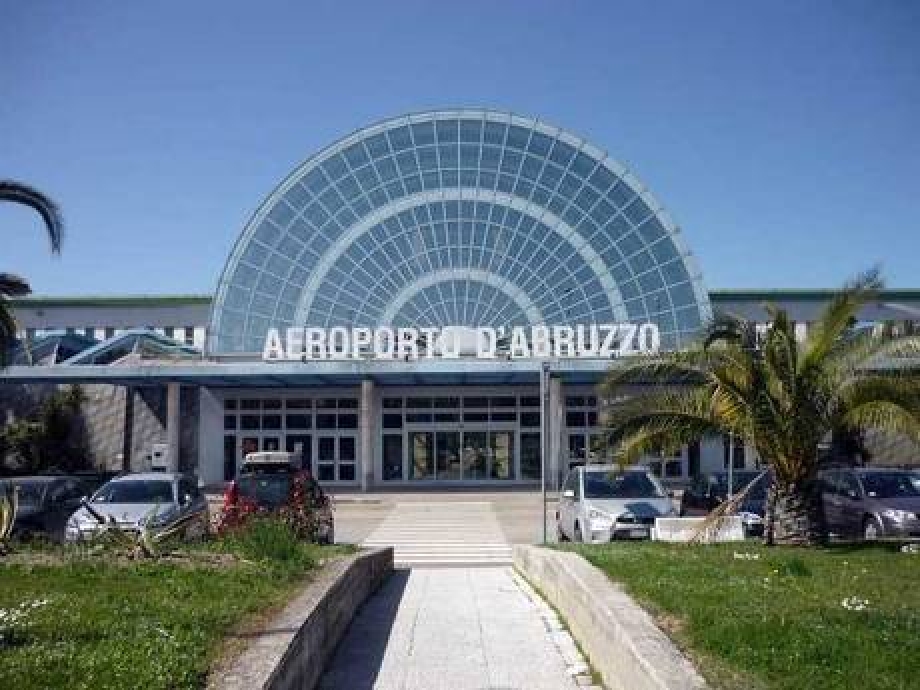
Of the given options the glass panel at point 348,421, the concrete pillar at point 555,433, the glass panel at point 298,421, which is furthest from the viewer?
the glass panel at point 298,421

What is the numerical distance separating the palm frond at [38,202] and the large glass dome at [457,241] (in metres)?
33.3

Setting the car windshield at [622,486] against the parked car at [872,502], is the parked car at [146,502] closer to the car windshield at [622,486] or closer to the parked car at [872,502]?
the car windshield at [622,486]

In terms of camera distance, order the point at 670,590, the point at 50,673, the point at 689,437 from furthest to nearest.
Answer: the point at 689,437
the point at 670,590
the point at 50,673

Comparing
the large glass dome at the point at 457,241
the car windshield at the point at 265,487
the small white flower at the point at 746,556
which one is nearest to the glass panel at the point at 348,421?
the large glass dome at the point at 457,241

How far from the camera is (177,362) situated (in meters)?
43.3

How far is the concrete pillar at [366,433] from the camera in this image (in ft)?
135

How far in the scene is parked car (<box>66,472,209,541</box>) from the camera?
17875mm

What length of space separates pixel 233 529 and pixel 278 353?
28.2m

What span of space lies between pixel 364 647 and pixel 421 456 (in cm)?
3587

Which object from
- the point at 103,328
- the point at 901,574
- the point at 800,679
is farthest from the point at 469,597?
the point at 103,328

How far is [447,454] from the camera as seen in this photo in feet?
148

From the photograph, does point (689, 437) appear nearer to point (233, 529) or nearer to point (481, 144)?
point (233, 529)

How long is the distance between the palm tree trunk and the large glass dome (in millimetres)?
30414

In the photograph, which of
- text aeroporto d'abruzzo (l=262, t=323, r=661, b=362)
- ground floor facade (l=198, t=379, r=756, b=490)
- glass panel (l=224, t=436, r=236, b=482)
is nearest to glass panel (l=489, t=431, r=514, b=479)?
ground floor facade (l=198, t=379, r=756, b=490)
